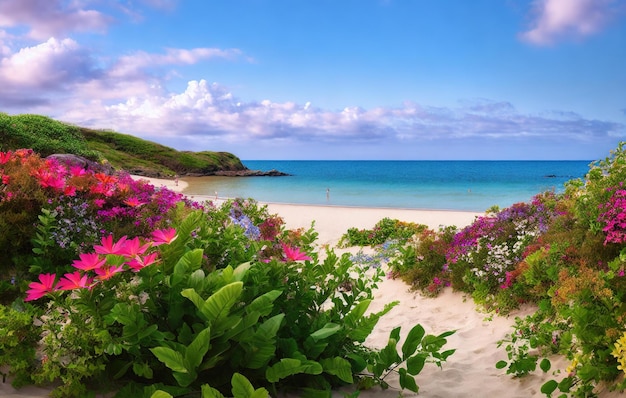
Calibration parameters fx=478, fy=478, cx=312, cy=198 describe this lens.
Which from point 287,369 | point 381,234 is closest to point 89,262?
point 287,369

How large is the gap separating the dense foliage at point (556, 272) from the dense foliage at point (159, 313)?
1.16 meters

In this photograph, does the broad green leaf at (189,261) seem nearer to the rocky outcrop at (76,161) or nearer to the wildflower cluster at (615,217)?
the wildflower cluster at (615,217)

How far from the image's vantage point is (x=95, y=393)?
9.97 feet

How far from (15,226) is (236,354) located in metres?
2.60

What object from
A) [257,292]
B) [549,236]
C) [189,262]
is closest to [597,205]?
[549,236]

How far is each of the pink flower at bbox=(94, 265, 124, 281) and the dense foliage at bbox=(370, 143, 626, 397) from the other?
304cm

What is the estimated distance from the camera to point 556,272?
4.98 meters

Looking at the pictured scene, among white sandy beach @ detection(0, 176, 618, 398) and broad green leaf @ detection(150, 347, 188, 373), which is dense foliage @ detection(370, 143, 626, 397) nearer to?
white sandy beach @ detection(0, 176, 618, 398)

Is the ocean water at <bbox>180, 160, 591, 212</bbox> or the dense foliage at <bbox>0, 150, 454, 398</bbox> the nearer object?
the dense foliage at <bbox>0, 150, 454, 398</bbox>

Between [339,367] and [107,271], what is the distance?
5.57ft

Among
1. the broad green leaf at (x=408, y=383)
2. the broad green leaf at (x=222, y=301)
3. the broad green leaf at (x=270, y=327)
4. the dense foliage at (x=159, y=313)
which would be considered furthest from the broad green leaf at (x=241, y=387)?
the broad green leaf at (x=408, y=383)

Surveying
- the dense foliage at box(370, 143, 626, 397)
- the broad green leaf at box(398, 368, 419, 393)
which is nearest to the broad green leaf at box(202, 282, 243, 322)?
the broad green leaf at box(398, 368, 419, 393)

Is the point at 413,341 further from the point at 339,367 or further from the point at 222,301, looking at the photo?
the point at 222,301

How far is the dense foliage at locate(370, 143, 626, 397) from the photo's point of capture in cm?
362
